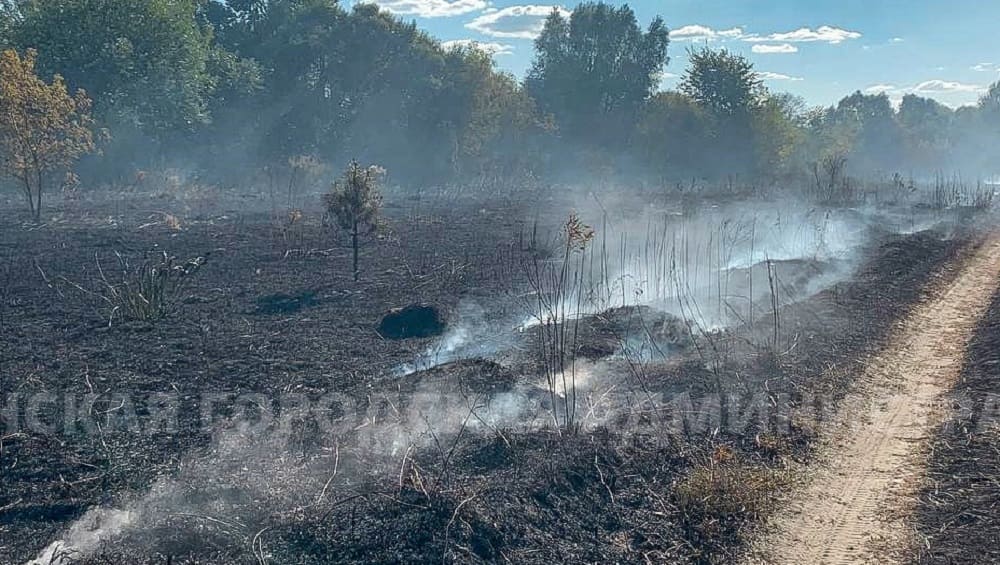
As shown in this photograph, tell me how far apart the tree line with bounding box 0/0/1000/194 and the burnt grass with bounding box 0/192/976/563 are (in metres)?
21.3

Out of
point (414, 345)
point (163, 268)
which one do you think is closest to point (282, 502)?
point (414, 345)

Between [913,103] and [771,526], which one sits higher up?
[913,103]

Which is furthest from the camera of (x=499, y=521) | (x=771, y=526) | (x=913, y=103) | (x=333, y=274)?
(x=913, y=103)

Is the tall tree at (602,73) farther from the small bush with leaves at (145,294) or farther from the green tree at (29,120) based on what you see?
the small bush with leaves at (145,294)

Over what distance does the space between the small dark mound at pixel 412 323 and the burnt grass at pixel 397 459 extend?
26cm

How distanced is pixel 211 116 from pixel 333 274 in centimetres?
3018

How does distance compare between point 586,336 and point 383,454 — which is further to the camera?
point 586,336

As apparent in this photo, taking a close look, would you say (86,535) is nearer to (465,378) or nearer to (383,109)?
(465,378)

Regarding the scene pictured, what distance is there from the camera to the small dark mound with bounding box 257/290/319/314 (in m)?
11.8

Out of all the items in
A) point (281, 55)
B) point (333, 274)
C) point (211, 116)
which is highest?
point (281, 55)

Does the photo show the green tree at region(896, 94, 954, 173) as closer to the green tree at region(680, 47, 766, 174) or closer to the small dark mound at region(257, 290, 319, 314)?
the green tree at region(680, 47, 766, 174)

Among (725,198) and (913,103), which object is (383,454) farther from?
(913,103)

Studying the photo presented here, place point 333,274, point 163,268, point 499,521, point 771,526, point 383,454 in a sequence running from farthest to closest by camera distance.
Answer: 1. point 333,274
2. point 163,268
3. point 383,454
4. point 771,526
5. point 499,521

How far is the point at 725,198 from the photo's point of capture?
3203 centimetres
